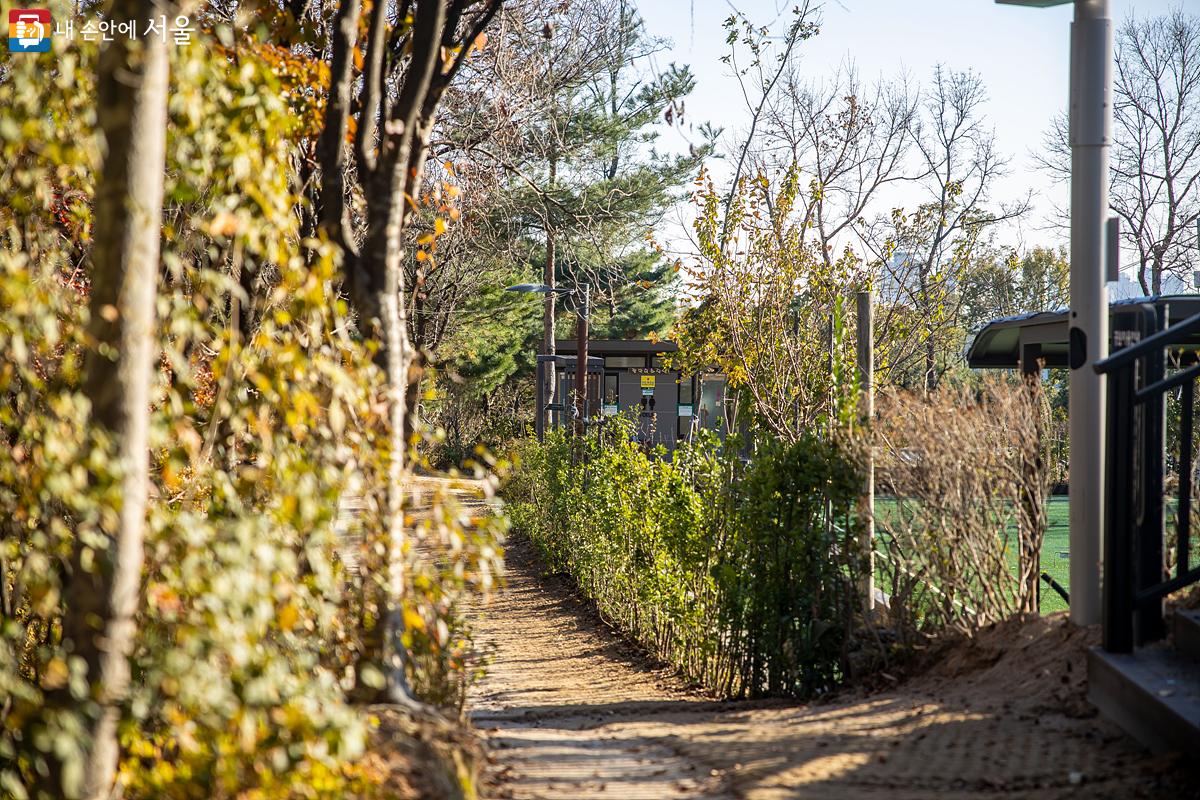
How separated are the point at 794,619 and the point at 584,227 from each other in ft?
18.9

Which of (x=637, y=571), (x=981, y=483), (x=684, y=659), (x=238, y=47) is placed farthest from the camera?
(x=637, y=571)

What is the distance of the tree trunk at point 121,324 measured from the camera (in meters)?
2.27

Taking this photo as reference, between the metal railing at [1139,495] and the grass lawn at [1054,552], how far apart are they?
1659 millimetres

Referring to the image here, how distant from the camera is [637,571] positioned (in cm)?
864

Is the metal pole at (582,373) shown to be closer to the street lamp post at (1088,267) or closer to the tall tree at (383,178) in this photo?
the street lamp post at (1088,267)

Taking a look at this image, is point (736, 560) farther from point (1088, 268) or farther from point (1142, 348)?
point (1142, 348)

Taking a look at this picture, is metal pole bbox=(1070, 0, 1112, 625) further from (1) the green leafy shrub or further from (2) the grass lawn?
(1) the green leafy shrub

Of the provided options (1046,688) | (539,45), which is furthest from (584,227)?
(1046,688)

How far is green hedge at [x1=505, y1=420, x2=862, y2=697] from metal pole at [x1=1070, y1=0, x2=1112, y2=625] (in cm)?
118

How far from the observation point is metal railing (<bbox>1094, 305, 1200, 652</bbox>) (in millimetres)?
3914

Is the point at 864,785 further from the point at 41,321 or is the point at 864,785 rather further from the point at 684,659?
the point at 684,659

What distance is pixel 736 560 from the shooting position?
244 inches
